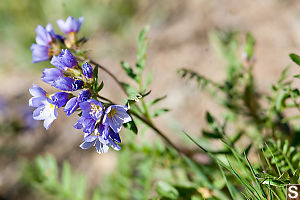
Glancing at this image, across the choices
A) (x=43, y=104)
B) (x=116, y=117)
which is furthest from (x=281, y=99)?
(x=43, y=104)

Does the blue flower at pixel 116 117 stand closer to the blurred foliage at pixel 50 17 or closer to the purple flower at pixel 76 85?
the purple flower at pixel 76 85

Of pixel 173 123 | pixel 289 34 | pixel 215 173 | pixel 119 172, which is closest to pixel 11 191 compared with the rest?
pixel 119 172

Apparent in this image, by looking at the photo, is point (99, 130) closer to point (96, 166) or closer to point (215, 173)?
point (215, 173)

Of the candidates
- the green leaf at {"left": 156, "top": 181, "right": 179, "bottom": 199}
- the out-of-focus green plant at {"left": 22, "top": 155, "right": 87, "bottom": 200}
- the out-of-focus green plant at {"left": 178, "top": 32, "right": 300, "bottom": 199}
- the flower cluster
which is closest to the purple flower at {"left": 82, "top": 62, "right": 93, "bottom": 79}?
the flower cluster

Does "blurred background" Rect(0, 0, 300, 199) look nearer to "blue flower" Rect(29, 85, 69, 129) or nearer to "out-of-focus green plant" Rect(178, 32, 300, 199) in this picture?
"out-of-focus green plant" Rect(178, 32, 300, 199)

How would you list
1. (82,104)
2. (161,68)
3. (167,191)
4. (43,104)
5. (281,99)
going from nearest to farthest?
(82,104)
(43,104)
(167,191)
(281,99)
(161,68)

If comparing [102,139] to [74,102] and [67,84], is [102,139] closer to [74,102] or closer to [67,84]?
[74,102]
